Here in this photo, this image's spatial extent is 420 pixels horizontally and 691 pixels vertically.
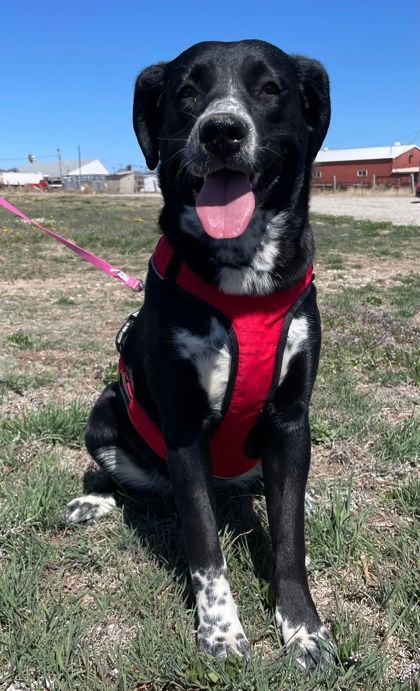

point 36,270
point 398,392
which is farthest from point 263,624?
point 36,270

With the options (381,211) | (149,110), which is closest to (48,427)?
(149,110)

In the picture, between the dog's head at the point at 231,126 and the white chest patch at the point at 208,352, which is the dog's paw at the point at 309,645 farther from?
the dog's head at the point at 231,126

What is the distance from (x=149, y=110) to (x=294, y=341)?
130cm

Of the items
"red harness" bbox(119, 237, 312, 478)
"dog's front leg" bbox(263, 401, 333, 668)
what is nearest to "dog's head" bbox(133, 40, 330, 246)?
"red harness" bbox(119, 237, 312, 478)

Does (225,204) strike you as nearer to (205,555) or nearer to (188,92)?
(188,92)

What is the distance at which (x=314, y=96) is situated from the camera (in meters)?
2.60

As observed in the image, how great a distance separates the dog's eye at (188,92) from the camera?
244 cm

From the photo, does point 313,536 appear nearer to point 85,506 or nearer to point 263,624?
point 263,624

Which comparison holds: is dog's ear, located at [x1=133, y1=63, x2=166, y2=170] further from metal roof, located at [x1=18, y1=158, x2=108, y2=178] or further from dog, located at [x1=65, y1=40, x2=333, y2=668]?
metal roof, located at [x1=18, y1=158, x2=108, y2=178]

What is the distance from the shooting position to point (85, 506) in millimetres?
2686

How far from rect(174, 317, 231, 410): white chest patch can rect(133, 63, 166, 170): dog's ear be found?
3.06ft

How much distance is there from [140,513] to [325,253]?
9.28 metres

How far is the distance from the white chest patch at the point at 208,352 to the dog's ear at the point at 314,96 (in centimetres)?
93

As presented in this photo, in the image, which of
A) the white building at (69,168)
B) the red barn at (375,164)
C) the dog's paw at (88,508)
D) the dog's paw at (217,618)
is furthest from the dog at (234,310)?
the white building at (69,168)
